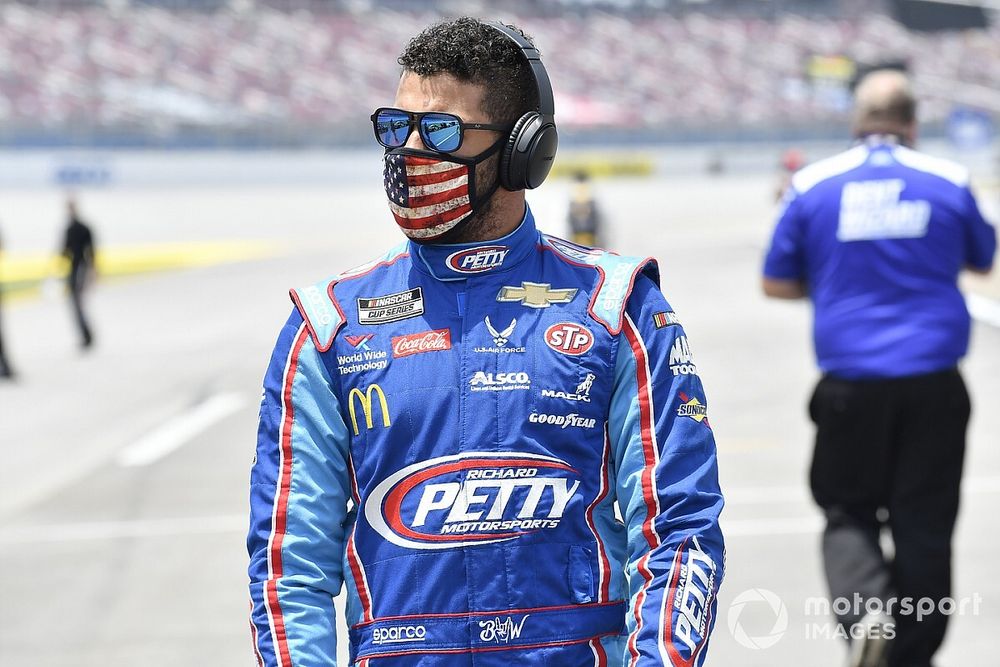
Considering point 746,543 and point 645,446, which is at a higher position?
point 645,446

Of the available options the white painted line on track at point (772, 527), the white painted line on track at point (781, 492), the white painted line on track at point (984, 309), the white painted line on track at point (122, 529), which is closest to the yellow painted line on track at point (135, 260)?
the white painted line on track at point (984, 309)

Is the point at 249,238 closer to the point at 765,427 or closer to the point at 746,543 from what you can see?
the point at 765,427

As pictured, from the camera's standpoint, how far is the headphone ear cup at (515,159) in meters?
2.08

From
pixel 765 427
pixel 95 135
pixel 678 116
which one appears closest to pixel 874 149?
pixel 765 427

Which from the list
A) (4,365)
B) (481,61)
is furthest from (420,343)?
(4,365)

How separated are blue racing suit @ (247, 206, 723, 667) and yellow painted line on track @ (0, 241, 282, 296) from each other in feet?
65.3

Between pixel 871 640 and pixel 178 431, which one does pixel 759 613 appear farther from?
pixel 178 431

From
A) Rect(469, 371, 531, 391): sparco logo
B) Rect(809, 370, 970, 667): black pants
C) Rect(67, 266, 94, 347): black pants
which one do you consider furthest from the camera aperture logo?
Rect(67, 266, 94, 347): black pants

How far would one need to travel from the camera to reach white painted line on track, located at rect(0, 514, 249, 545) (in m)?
7.11

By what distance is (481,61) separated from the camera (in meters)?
2.04

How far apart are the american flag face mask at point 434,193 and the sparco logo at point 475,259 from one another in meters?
0.04

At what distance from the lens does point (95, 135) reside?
4262 cm

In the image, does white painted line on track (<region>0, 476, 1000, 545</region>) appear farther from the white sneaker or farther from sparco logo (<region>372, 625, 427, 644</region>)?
sparco logo (<region>372, 625, 427, 644</region>)

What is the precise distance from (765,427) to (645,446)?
780 centimetres
